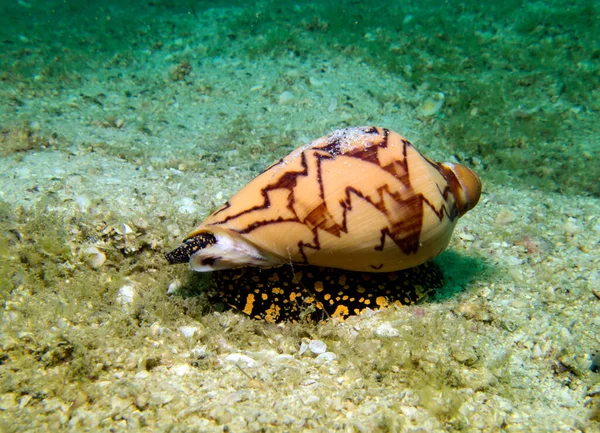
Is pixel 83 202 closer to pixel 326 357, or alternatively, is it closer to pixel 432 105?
pixel 326 357

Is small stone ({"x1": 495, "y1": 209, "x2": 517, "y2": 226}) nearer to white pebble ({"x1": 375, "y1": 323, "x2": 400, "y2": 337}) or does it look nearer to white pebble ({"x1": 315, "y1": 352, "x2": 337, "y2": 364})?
white pebble ({"x1": 375, "y1": 323, "x2": 400, "y2": 337})

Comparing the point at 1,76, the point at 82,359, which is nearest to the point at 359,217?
the point at 82,359

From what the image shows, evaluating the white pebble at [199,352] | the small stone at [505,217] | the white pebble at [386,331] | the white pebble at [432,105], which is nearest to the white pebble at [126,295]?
the white pebble at [199,352]

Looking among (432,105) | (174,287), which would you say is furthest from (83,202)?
(432,105)

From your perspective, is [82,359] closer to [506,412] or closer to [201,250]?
[201,250]

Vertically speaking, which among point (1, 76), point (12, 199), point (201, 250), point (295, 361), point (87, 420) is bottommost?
point (295, 361)

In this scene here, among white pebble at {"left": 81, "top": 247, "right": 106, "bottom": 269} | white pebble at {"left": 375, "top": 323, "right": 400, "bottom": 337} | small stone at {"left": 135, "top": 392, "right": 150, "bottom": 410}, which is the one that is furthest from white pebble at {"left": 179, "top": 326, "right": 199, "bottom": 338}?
white pebble at {"left": 375, "top": 323, "right": 400, "bottom": 337}

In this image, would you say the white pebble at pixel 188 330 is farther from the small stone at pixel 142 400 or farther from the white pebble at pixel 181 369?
the small stone at pixel 142 400
